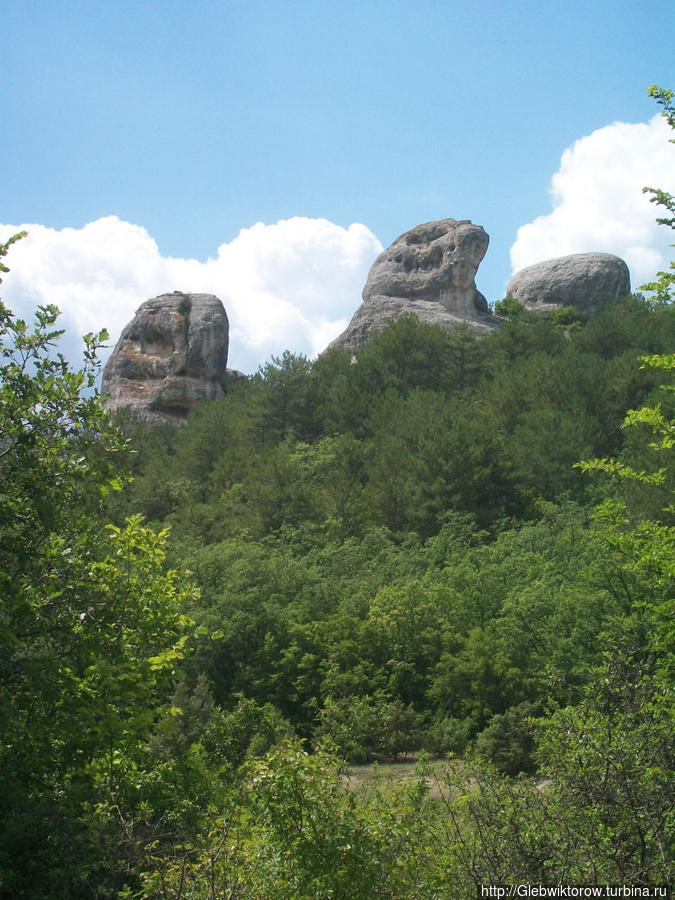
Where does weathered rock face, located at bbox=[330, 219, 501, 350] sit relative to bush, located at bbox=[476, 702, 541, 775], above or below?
above

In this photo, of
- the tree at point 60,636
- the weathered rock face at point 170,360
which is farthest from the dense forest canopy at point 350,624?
the weathered rock face at point 170,360

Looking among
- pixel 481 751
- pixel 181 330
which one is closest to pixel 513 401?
pixel 481 751

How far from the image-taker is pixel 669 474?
17234 mm

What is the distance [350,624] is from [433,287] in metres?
31.5

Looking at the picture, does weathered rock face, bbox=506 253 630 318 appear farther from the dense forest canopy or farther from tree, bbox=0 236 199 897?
tree, bbox=0 236 199 897

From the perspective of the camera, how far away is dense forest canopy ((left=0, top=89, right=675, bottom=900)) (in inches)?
182

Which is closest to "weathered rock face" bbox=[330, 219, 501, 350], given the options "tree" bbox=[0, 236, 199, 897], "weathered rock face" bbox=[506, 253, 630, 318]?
"weathered rock face" bbox=[506, 253, 630, 318]

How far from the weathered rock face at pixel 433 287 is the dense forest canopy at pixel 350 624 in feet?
29.0

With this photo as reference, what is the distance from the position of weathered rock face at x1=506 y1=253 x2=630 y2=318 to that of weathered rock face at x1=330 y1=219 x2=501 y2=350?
4651mm

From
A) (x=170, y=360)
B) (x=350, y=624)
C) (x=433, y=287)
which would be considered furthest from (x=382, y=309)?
(x=350, y=624)

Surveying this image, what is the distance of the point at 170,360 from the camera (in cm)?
4209

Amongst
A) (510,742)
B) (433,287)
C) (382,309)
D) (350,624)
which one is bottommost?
(510,742)

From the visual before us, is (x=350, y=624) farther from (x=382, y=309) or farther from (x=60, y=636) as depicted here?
(x=382, y=309)

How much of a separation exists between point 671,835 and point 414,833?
1.40 meters
